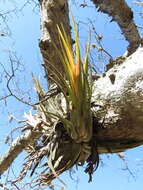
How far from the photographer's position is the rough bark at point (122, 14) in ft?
5.62

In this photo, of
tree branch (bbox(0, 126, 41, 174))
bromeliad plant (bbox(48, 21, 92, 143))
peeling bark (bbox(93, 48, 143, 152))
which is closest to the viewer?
peeling bark (bbox(93, 48, 143, 152))

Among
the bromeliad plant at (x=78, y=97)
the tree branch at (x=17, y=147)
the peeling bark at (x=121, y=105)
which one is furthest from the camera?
the tree branch at (x=17, y=147)

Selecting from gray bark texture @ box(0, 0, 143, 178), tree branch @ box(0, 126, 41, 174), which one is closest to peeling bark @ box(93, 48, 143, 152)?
gray bark texture @ box(0, 0, 143, 178)

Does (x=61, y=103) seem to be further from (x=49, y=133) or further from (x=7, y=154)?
(x=7, y=154)

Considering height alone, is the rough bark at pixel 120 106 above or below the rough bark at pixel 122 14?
below

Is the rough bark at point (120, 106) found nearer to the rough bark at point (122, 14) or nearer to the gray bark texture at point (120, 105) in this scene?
the gray bark texture at point (120, 105)

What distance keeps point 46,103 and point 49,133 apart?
0.21m

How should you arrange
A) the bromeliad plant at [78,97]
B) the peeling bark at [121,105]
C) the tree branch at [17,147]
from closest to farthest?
the peeling bark at [121,105]
the bromeliad plant at [78,97]
the tree branch at [17,147]

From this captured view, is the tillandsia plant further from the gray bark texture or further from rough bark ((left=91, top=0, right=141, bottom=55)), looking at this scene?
rough bark ((left=91, top=0, right=141, bottom=55))

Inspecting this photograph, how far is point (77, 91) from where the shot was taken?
3.97ft

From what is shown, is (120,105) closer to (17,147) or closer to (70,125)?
(70,125)

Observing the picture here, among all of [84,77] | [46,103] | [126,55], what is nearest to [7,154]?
[46,103]

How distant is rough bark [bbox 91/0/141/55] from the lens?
1713 mm

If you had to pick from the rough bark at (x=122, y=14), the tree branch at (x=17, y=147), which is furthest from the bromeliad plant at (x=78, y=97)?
the rough bark at (x=122, y=14)
